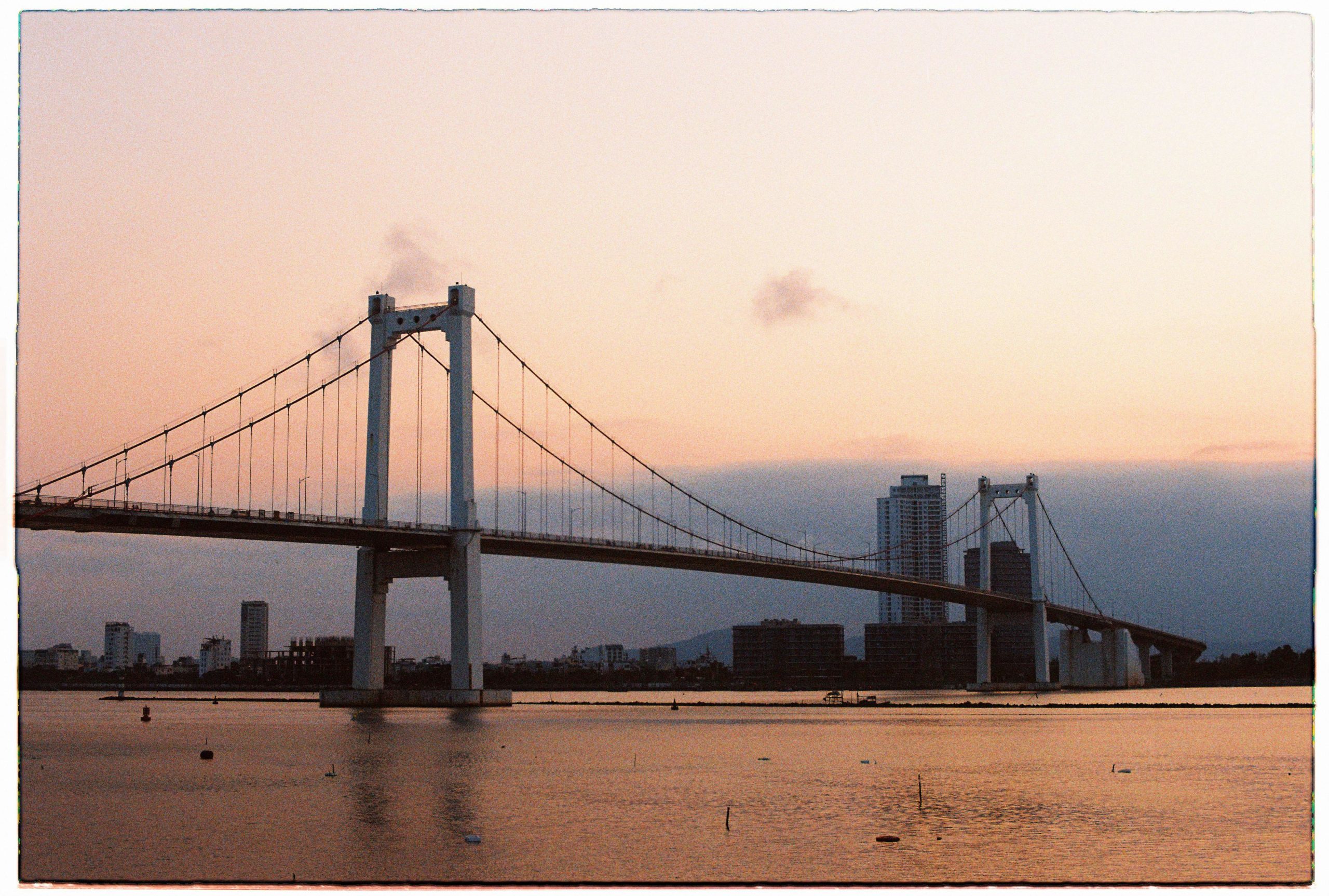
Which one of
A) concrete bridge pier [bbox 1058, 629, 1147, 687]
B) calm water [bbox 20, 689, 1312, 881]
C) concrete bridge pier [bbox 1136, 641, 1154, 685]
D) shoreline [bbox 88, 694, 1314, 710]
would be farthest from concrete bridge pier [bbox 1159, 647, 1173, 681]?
calm water [bbox 20, 689, 1312, 881]

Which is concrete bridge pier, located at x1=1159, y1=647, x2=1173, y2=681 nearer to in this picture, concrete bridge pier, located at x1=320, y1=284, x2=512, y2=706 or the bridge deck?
the bridge deck

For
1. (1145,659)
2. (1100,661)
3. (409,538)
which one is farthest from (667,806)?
(1145,659)

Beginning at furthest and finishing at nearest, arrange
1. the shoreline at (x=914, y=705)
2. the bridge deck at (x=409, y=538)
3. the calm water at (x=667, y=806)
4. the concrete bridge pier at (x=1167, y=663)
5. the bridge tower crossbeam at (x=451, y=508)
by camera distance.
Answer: the concrete bridge pier at (x=1167, y=663) < the shoreline at (x=914, y=705) < the bridge tower crossbeam at (x=451, y=508) < the bridge deck at (x=409, y=538) < the calm water at (x=667, y=806)

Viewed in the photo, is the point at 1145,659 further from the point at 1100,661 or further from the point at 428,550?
the point at 428,550

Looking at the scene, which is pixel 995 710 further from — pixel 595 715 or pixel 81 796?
pixel 81 796

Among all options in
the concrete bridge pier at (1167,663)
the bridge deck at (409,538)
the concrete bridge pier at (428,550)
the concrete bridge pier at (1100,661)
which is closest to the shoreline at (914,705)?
the bridge deck at (409,538)

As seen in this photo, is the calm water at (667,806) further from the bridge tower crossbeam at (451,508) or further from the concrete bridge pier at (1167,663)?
the concrete bridge pier at (1167,663)
